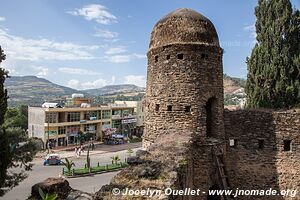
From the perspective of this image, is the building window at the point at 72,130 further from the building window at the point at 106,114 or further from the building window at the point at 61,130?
the building window at the point at 106,114

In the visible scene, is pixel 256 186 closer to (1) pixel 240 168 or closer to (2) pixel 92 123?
(1) pixel 240 168

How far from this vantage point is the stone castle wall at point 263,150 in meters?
12.5

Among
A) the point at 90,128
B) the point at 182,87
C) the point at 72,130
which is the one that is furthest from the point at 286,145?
the point at 90,128

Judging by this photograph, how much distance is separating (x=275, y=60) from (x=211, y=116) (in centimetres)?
1187

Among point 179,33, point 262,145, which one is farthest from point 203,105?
point 262,145

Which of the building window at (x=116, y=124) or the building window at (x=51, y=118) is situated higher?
the building window at (x=51, y=118)

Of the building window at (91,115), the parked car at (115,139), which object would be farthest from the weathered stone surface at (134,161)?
the parked car at (115,139)

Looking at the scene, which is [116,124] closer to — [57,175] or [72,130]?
[72,130]

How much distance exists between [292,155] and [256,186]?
203 cm

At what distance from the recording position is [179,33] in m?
11.4

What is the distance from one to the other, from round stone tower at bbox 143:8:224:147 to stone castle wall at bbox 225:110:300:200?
160 centimetres

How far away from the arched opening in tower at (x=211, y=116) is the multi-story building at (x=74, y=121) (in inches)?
1443

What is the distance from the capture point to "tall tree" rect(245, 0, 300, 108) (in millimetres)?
20766

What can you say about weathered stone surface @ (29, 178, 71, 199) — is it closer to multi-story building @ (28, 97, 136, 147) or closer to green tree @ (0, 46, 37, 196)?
green tree @ (0, 46, 37, 196)
